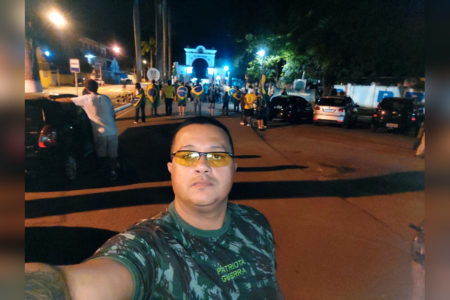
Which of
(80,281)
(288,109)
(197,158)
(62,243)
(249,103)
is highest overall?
(249,103)

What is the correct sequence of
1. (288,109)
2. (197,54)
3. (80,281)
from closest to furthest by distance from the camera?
(80,281) < (288,109) < (197,54)

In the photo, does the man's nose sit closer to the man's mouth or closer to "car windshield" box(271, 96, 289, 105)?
the man's mouth

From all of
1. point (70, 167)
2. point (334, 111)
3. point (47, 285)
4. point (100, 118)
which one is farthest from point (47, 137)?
point (334, 111)

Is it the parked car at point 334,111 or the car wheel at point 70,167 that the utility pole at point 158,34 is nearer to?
the parked car at point 334,111

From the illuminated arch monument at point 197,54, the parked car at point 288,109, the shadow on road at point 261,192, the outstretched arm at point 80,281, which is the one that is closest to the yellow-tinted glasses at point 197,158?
the outstretched arm at point 80,281

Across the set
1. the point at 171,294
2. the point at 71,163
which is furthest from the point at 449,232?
the point at 71,163

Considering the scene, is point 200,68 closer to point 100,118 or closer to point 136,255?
point 100,118
